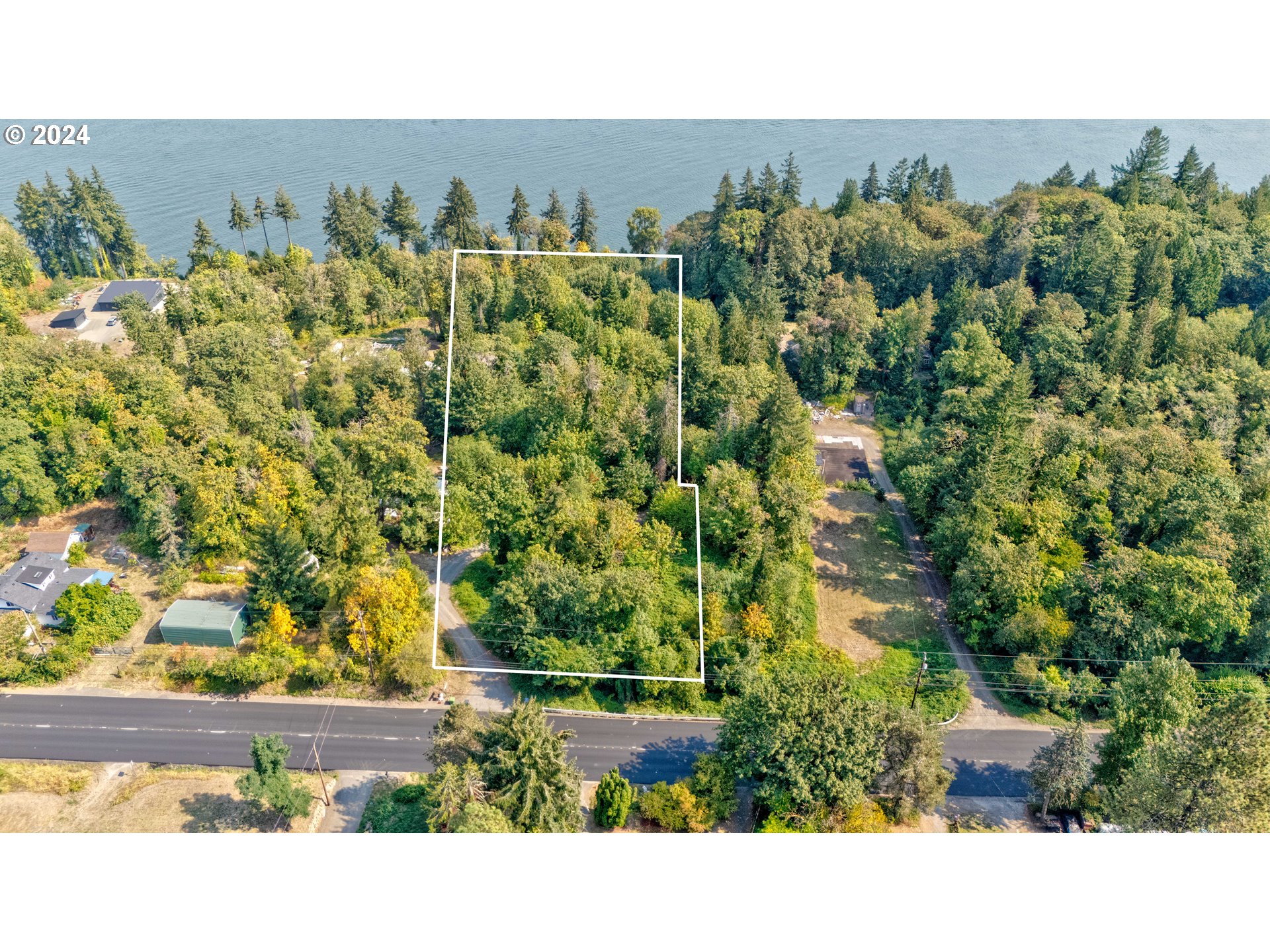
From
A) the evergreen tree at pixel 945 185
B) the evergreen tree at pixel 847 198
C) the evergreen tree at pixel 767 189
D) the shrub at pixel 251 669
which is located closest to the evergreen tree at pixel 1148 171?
the evergreen tree at pixel 945 185

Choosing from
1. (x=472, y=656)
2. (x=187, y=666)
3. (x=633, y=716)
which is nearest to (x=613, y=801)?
(x=633, y=716)

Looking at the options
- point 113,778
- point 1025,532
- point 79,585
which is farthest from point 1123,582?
point 79,585

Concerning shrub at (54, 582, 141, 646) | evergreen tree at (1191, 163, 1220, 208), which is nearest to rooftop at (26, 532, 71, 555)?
shrub at (54, 582, 141, 646)

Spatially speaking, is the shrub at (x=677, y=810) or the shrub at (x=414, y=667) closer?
the shrub at (x=677, y=810)

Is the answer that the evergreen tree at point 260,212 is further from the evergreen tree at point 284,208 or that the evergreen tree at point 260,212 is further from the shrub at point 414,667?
the shrub at point 414,667

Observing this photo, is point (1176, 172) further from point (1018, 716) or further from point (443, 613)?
point (443, 613)
